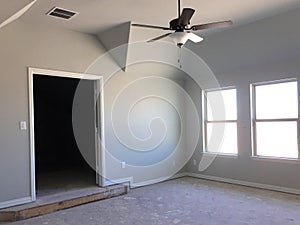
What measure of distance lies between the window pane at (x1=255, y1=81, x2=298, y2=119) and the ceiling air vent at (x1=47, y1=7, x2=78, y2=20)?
3.70 meters

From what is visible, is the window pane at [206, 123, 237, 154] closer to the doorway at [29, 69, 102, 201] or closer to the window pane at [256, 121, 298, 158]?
the window pane at [256, 121, 298, 158]

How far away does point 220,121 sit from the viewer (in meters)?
6.30

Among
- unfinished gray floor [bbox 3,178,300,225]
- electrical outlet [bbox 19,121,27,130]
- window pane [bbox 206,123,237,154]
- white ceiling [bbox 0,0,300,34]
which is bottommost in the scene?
unfinished gray floor [bbox 3,178,300,225]

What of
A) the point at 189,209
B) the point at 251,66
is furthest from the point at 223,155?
the point at 189,209

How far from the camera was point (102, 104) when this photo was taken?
5328mm

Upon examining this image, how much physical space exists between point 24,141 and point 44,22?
6.12ft

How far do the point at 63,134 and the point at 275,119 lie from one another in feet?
19.2

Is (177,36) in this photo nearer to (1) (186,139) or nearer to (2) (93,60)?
(2) (93,60)

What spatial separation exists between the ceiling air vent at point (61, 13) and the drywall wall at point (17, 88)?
54cm

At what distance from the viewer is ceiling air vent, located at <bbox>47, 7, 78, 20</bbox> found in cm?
394

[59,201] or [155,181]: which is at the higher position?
[59,201]

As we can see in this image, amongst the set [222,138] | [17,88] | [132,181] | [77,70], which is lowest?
[132,181]

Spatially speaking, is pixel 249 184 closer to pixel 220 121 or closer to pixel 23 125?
pixel 220 121

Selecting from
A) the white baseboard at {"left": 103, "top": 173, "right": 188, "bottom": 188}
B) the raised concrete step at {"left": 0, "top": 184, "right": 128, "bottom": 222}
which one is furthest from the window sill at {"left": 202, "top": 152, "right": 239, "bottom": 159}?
the raised concrete step at {"left": 0, "top": 184, "right": 128, "bottom": 222}
